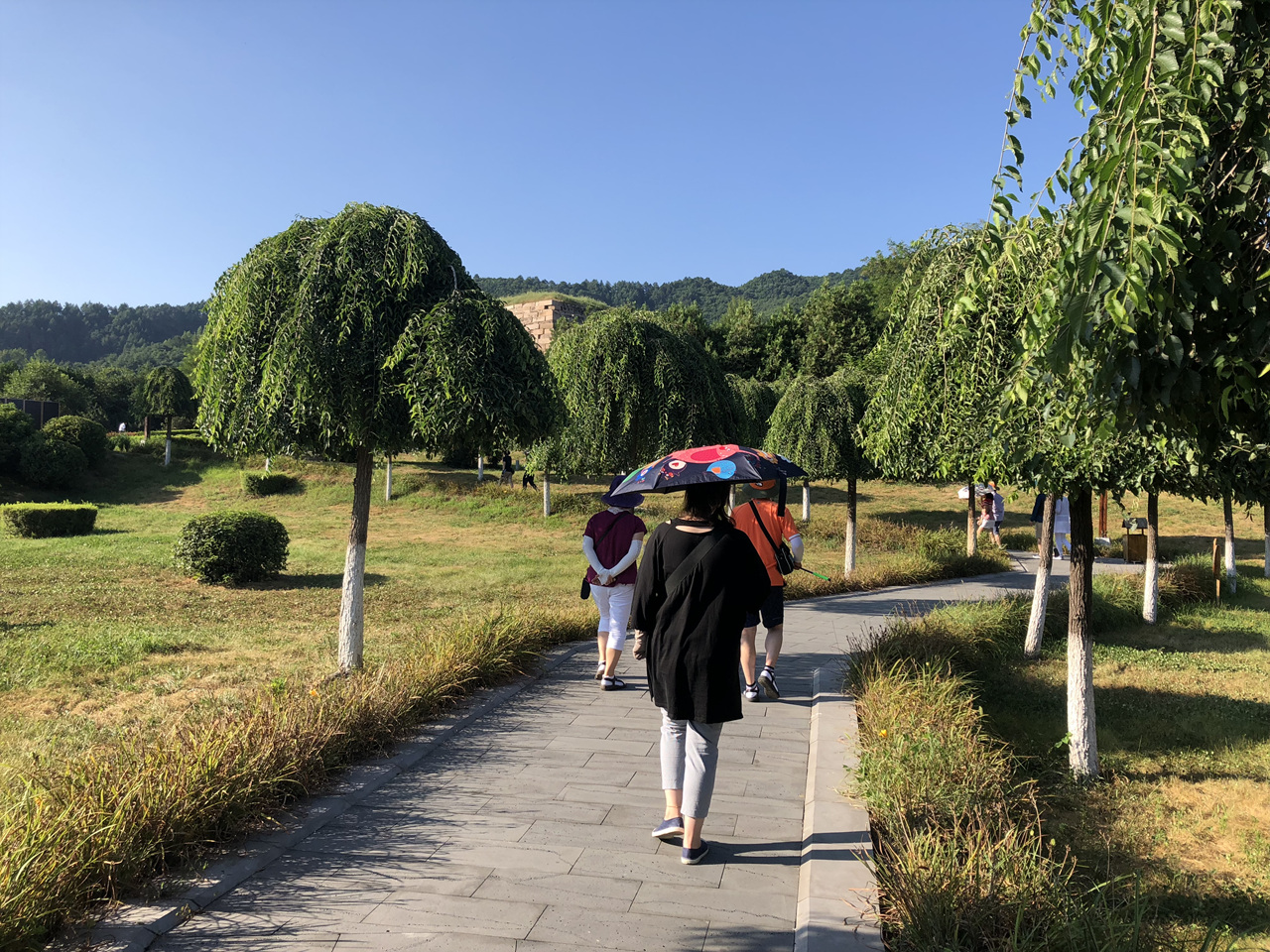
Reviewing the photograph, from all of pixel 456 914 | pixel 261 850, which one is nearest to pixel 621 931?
pixel 456 914

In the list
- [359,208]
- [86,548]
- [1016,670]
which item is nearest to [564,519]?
[86,548]

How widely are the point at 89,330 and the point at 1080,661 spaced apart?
154 m

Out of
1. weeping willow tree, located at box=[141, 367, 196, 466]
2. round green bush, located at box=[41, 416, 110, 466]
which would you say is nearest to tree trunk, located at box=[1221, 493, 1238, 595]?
round green bush, located at box=[41, 416, 110, 466]

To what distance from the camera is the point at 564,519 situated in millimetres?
26578

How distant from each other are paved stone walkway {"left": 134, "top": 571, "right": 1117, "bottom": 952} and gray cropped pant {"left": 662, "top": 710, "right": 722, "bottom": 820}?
31cm

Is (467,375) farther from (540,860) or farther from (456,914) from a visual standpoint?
(456,914)

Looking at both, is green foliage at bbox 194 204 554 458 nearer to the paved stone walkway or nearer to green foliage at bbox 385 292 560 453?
green foliage at bbox 385 292 560 453

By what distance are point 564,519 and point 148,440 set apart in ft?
83.1

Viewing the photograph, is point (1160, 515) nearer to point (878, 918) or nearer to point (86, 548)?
point (878, 918)

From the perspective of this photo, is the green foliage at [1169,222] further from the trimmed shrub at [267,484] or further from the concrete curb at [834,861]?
the trimmed shrub at [267,484]

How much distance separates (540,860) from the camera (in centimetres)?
391

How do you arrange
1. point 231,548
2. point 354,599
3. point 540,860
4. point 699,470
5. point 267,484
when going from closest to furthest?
point 540,860
point 699,470
point 354,599
point 231,548
point 267,484

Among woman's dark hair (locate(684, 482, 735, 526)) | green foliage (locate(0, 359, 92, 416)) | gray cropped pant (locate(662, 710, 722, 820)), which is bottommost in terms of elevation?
gray cropped pant (locate(662, 710, 722, 820))

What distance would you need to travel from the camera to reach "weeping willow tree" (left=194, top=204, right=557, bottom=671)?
677 centimetres
